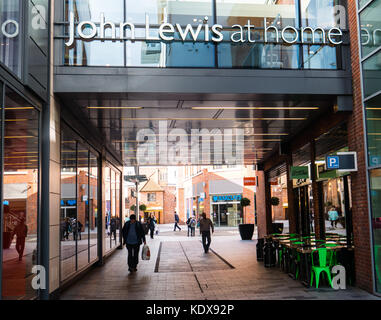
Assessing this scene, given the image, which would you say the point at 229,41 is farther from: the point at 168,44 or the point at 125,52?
the point at 125,52

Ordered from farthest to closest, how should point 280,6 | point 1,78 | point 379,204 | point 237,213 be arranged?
point 237,213, point 280,6, point 379,204, point 1,78

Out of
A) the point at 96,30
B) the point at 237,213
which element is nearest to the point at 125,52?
the point at 96,30

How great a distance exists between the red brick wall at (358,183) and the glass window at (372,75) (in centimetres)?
24

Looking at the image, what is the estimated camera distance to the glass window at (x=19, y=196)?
267 inches

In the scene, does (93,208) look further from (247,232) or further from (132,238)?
(247,232)

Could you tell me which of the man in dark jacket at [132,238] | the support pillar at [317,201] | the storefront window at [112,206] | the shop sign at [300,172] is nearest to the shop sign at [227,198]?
the storefront window at [112,206]

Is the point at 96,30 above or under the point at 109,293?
above

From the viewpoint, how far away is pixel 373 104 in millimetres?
9430

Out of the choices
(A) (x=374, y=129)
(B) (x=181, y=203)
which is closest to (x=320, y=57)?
(A) (x=374, y=129)

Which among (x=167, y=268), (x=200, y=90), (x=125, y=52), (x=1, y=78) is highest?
(x=125, y=52)

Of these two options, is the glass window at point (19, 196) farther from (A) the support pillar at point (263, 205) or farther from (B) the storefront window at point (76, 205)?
(A) the support pillar at point (263, 205)

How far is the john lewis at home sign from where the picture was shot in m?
9.74

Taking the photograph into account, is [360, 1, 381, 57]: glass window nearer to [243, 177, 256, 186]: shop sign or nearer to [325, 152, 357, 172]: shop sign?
[325, 152, 357, 172]: shop sign
